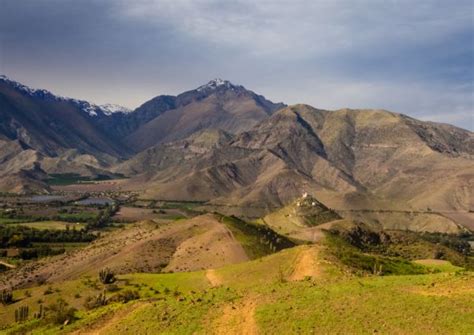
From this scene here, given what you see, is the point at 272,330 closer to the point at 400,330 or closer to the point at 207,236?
the point at 400,330

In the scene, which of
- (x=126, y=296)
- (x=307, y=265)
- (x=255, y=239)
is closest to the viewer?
(x=307, y=265)

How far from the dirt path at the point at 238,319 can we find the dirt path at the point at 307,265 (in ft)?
39.9

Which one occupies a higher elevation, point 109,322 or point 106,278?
point 109,322

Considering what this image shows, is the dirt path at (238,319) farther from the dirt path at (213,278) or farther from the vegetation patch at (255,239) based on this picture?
the vegetation patch at (255,239)

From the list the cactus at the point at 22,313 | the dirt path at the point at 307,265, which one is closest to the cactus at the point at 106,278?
the cactus at the point at 22,313

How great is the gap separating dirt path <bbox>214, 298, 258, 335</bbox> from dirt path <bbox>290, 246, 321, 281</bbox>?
12.2 m

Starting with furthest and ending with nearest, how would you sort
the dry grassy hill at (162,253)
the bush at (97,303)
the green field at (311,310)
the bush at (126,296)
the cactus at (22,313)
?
the dry grassy hill at (162,253) < the cactus at (22,313) < the bush at (126,296) < the bush at (97,303) < the green field at (311,310)

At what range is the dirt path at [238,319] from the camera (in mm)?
33719

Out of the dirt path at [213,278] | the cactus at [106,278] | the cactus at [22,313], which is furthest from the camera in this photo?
the cactus at [106,278]

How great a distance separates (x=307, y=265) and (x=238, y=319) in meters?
18.5

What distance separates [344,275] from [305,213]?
385 feet

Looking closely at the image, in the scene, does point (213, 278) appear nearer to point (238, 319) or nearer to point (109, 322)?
point (109, 322)

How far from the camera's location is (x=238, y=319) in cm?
3522

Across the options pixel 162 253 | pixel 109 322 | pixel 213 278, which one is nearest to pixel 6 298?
pixel 213 278
